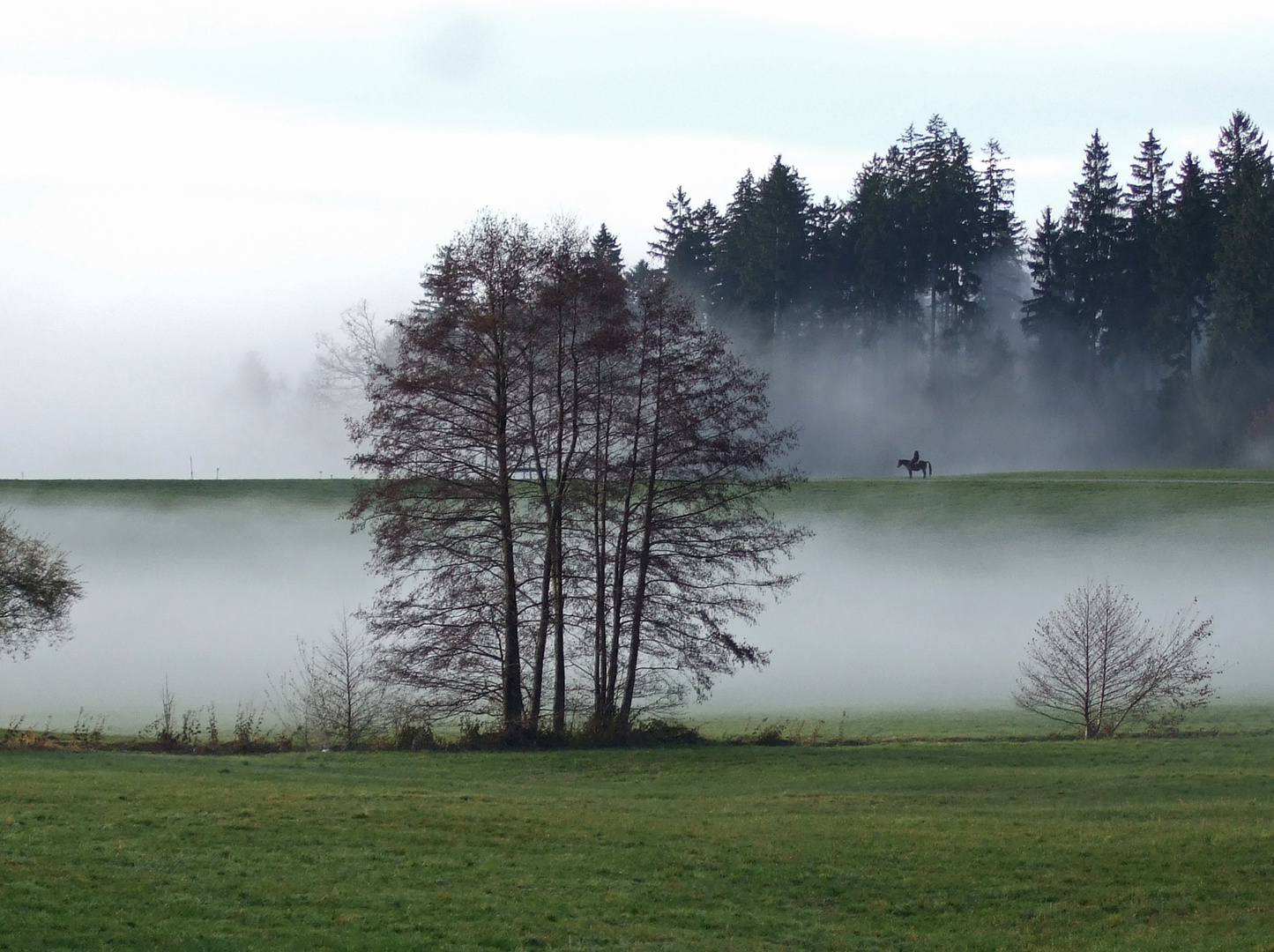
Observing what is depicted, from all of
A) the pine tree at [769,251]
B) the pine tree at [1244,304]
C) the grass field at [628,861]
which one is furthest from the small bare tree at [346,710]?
the pine tree at [1244,304]

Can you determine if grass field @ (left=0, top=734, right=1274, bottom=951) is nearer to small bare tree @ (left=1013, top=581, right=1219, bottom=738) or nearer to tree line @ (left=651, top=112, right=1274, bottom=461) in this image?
small bare tree @ (left=1013, top=581, right=1219, bottom=738)

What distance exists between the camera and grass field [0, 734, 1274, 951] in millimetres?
11414

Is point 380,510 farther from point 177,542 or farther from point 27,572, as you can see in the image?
point 177,542

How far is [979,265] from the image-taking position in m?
85.5

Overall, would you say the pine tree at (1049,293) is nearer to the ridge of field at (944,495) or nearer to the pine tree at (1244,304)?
the pine tree at (1244,304)

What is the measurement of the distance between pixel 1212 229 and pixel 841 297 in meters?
23.5

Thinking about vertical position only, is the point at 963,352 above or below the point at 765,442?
above

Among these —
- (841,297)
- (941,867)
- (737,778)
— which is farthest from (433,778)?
(841,297)

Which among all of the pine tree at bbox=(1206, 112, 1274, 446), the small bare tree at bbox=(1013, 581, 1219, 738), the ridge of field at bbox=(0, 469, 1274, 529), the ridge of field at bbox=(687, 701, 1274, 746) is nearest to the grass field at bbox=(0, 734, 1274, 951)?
the ridge of field at bbox=(687, 701, 1274, 746)

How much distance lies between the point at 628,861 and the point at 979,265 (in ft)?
255

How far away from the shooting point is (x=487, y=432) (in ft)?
84.8

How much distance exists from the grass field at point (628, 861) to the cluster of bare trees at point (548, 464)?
548 centimetres

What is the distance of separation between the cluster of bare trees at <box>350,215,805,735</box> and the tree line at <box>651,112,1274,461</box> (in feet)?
183

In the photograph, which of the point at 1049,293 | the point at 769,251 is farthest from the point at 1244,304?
the point at 769,251
